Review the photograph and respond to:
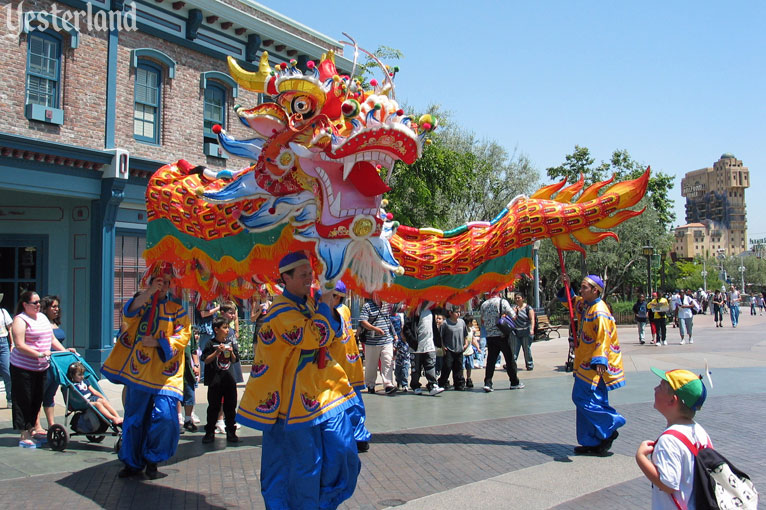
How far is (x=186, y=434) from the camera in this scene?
25.5ft

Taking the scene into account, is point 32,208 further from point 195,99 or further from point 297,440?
point 297,440

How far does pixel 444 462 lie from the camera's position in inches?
251

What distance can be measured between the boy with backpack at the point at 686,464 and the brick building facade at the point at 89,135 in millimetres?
11245

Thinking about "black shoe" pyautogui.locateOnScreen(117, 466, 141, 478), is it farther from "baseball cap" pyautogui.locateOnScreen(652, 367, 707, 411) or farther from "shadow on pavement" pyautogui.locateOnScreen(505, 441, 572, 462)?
"baseball cap" pyautogui.locateOnScreen(652, 367, 707, 411)

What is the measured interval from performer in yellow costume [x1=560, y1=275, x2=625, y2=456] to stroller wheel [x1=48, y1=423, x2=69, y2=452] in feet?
17.3

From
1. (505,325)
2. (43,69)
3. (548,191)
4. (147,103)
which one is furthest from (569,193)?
(43,69)

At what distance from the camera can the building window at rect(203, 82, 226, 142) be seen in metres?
14.7

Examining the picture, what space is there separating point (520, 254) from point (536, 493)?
8.66 ft

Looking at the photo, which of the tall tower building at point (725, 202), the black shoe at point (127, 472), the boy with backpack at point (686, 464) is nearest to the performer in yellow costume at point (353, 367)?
the black shoe at point (127, 472)

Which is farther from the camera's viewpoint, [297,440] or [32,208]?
[32,208]

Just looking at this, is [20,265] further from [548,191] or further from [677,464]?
[677,464]

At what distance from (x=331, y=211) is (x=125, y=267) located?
9164mm

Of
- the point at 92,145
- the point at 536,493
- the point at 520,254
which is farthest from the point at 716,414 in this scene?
the point at 92,145

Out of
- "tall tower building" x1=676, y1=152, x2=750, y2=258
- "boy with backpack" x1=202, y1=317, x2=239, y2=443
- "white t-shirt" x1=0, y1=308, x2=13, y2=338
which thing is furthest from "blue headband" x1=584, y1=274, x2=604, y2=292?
"tall tower building" x1=676, y1=152, x2=750, y2=258
